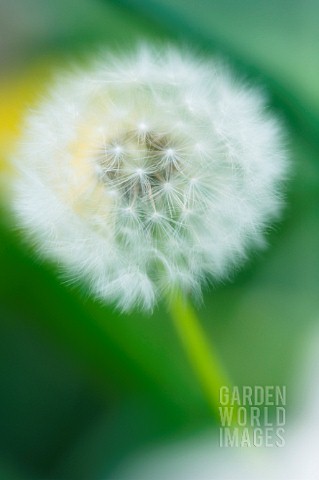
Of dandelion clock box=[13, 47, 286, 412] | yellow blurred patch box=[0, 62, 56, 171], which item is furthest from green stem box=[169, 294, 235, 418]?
yellow blurred patch box=[0, 62, 56, 171]

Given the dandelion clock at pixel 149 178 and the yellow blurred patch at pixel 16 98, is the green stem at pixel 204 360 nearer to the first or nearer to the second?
the dandelion clock at pixel 149 178

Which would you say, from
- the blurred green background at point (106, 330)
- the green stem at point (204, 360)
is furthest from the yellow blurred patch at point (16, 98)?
the green stem at point (204, 360)

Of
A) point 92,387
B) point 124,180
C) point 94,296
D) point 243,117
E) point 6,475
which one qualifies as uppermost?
point 243,117

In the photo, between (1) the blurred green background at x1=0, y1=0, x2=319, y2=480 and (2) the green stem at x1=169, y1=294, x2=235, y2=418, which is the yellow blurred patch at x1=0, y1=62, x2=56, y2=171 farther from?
(2) the green stem at x1=169, y1=294, x2=235, y2=418

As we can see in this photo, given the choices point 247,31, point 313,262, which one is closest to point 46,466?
point 313,262

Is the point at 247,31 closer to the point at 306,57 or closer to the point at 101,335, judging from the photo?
the point at 306,57

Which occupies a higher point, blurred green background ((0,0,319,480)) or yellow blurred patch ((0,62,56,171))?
yellow blurred patch ((0,62,56,171))

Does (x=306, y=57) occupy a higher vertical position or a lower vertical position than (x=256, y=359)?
higher
